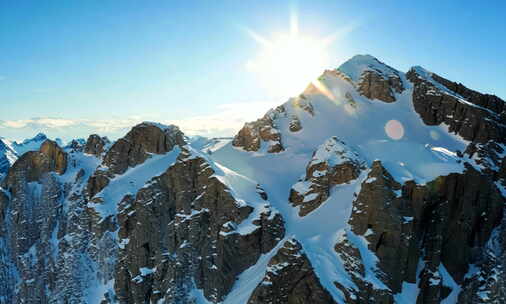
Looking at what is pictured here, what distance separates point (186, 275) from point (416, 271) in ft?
154

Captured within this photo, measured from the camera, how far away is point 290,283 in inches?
2571

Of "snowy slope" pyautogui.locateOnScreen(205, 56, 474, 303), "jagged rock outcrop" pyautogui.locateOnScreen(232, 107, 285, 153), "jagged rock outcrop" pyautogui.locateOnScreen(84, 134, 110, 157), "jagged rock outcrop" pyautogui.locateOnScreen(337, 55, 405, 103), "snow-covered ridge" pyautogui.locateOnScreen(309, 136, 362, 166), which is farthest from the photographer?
"jagged rock outcrop" pyautogui.locateOnScreen(84, 134, 110, 157)

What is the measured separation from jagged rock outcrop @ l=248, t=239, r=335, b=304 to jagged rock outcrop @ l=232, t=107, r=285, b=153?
47871mm

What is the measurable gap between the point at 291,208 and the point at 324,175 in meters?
10.6

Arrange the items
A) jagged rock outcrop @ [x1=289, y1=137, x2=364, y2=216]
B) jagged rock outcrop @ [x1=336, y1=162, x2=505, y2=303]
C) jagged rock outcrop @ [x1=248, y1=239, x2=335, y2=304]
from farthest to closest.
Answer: jagged rock outcrop @ [x1=289, y1=137, x2=364, y2=216]
jagged rock outcrop @ [x1=336, y1=162, x2=505, y2=303]
jagged rock outcrop @ [x1=248, y1=239, x2=335, y2=304]

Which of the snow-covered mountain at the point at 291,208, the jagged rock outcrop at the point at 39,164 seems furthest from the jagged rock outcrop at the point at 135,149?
the jagged rock outcrop at the point at 39,164

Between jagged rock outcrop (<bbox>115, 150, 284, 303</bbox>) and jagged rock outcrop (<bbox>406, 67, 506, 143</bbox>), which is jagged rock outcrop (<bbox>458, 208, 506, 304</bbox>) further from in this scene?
jagged rock outcrop (<bbox>115, 150, 284, 303</bbox>)

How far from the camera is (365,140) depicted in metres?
110

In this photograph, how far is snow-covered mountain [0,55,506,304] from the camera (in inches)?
2931

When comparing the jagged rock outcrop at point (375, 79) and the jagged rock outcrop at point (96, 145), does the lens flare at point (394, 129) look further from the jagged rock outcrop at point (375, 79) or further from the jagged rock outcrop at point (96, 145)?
the jagged rock outcrop at point (96, 145)

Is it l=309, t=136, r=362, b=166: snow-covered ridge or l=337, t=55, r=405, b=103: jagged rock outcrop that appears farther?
l=337, t=55, r=405, b=103: jagged rock outcrop

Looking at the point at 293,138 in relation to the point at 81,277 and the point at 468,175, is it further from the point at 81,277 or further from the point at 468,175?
the point at 81,277

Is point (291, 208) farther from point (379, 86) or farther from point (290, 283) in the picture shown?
point (379, 86)

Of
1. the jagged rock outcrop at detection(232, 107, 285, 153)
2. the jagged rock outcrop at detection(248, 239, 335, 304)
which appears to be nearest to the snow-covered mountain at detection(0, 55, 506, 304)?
the jagged rock outcrop at detection(248, 239, 335, 304)
